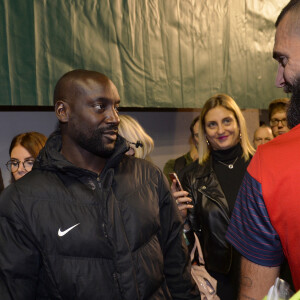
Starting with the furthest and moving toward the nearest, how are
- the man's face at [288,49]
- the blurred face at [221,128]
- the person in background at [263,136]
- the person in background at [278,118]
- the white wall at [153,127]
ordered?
the person in background at [263,136] < the person in background at [278,118] < the blurred face at [221,128] < the white wall at [153,127] < the man's face at [288,49]

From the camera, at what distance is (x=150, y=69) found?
2.98 m

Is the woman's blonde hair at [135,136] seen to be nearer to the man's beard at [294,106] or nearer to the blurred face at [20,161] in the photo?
the blurred face at [20,161]

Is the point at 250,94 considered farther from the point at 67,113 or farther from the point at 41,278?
the point at 41,278

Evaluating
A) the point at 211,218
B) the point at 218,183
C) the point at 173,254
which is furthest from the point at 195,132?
the point at 173,254

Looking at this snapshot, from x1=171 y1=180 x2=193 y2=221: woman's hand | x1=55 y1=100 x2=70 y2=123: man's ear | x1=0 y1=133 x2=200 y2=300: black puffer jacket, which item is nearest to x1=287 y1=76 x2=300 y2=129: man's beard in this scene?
x1=0 y1=133 x2=200 y2=300: black puffer jacket

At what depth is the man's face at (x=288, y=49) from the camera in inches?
40.7

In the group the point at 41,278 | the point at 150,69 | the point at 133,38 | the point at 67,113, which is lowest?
the point at 41,278

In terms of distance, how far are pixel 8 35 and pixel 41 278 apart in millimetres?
1417

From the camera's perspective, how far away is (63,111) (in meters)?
1.57

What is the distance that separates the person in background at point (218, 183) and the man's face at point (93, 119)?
2.70ft

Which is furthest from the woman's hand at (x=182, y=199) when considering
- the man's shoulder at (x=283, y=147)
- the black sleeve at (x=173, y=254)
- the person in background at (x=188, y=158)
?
the person in background at (x=188, y=158)

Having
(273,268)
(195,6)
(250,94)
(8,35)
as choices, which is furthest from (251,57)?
(273,268)

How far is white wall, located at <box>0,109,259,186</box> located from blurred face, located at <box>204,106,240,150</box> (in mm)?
991

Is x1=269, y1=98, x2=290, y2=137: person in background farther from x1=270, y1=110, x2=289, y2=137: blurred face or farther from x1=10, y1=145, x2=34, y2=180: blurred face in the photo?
x1=10, y1=145, x2=34, y2=180: blurred face
